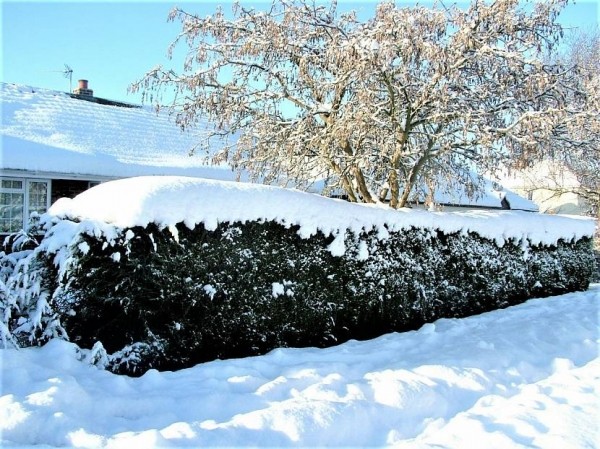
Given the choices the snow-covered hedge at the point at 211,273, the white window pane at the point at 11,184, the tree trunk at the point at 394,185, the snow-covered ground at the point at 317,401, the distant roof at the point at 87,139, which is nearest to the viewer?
the snow-covered ground at the point at 317,401

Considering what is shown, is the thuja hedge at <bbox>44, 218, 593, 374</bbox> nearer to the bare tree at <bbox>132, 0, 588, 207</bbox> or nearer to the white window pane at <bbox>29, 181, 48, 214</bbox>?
the bare tree at <bbox>132, 0, 588, 207</bbox>

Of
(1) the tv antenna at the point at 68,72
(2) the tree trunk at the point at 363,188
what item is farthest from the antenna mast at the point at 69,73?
(2) the tree trunk at the point at 363,188

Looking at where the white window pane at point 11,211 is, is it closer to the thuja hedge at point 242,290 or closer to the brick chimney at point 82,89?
the brick chimney at point 82,89

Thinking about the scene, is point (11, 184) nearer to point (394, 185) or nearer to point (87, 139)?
point (87, 139)

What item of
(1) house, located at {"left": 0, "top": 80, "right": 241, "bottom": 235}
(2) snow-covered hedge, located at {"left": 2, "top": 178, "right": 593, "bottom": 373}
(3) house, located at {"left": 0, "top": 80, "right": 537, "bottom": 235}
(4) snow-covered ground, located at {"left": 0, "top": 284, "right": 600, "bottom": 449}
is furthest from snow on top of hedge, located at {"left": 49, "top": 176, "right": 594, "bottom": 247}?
(1) house, located at {"left": 0, "top": 80, "right": 241, "bottom": 235}

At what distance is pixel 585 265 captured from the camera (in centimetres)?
1170

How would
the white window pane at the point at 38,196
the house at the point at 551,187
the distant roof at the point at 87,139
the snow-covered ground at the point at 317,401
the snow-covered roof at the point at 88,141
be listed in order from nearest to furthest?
the snow-covered ground at the point at 317,401 < the snow-covered roof at the point at 88,141 < the distant roof at the point at 87,139 < the white window pane at the point at 38,196 < the house at the point at 551,187

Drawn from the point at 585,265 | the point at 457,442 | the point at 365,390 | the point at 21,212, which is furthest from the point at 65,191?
the point at 585,265

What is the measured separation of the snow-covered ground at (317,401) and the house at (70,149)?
21.9 feet

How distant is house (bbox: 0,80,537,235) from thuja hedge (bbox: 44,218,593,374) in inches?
185

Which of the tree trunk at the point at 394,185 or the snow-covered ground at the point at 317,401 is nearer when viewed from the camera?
the snow-covered ground at the point at 317,401

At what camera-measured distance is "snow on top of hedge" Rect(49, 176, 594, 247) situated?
463cm

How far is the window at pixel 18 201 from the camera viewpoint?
1248 centimetres

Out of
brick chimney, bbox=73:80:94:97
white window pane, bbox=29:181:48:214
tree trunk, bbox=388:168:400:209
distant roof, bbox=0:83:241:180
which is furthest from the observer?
brick chimney, bbox=73:80:94:97
